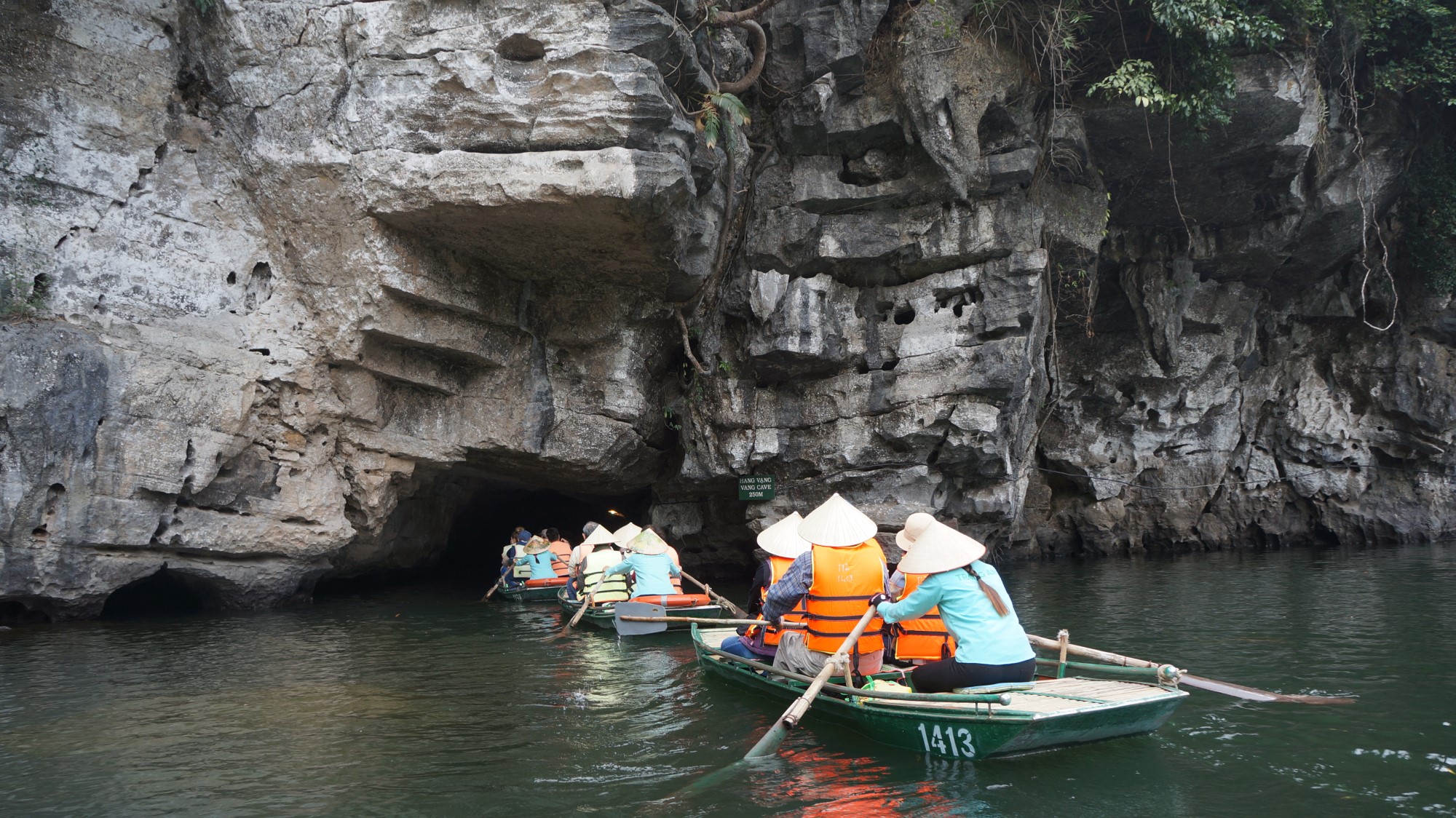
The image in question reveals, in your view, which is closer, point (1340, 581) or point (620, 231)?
point (620, 231)

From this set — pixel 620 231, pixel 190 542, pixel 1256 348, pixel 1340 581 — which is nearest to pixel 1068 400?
pixel 1256 348

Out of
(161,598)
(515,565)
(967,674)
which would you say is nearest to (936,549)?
(967,674)

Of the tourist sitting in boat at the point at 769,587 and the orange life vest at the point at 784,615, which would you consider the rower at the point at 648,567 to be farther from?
the orange life vest at the point at 784,615

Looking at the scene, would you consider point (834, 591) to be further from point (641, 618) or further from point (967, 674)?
point (641, 618)

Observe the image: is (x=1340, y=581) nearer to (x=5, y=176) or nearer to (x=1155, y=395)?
(x=1155, y=395)

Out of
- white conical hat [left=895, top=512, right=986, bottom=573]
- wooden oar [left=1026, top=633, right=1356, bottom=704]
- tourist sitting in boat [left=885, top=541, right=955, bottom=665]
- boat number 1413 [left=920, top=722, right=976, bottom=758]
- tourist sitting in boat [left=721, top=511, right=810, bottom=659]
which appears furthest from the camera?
tourist sitting in boat [left=721, top=511, right=810, bottom=659]

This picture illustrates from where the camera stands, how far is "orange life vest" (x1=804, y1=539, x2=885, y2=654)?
6.52 metres

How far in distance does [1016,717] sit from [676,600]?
6456 millimetres

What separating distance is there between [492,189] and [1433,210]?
60.6 ft

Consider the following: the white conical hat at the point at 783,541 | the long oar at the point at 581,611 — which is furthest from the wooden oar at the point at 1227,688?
the long oar at the point at 581,611

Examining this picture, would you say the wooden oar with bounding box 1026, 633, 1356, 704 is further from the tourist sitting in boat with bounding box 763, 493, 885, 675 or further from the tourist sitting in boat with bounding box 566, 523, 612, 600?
the tourist sitting in boat with bounding box 566, 523, 612, 600

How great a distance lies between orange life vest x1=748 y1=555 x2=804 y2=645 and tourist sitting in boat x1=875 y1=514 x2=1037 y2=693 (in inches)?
56.5

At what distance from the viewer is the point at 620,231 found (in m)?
12.0

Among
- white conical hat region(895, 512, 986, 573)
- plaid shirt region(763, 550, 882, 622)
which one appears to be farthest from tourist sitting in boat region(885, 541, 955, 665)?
plaid shirt region(763, 550, 882, 622)
